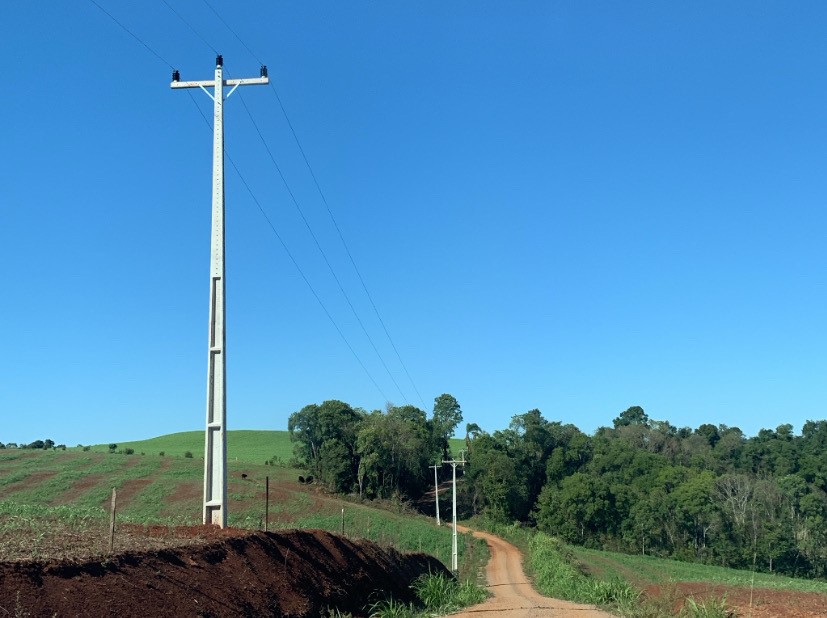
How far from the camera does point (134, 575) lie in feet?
42.4

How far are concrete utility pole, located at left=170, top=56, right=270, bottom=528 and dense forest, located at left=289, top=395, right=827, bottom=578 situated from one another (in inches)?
2897

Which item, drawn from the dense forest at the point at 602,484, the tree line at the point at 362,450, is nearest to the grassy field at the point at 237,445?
the dense forest at the point at 602,484

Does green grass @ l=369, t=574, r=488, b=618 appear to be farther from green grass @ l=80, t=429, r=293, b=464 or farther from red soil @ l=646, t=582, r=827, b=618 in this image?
green grass @ l=80, t=429, r=293, b=464

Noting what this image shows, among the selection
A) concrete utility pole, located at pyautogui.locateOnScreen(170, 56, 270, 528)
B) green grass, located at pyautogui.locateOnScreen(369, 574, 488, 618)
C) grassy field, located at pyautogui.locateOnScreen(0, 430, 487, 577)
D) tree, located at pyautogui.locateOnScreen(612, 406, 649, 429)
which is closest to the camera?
concrete utility pole, located at pyautogui.locateOnScreen(170, 56, 270, 528)

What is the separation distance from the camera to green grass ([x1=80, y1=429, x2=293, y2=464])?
122750mm

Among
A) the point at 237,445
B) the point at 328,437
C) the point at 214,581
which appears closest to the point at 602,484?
the point at 328,437

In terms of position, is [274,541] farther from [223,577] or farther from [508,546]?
[508,546]

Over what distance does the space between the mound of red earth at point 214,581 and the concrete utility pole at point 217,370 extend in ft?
5.52

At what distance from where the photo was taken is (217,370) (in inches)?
778

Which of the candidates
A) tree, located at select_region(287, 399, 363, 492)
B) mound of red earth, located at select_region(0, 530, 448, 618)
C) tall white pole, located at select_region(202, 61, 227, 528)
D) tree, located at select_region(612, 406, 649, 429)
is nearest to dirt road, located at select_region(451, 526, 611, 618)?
mound of red earth, located at select_region(0, 530, 448, 618)

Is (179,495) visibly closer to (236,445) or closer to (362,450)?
(362,450)

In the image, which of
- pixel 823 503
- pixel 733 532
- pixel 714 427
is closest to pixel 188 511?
pixel 733 532

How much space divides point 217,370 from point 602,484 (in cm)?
8377

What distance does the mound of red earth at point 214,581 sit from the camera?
436 inches
